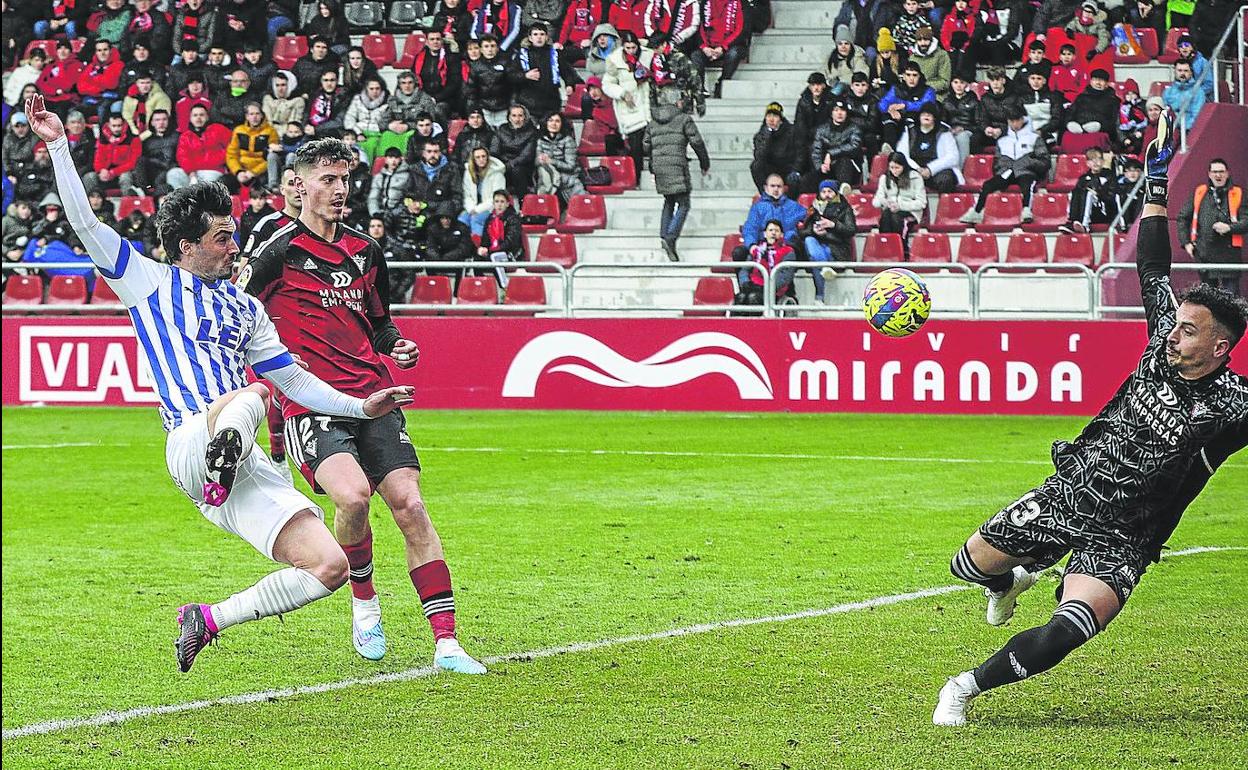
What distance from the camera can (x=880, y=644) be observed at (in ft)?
23.2

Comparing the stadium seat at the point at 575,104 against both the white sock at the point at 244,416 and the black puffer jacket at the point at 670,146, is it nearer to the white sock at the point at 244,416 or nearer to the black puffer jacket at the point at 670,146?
the black puffer jacket at the point at 670,146

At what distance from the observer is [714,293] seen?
1903cm

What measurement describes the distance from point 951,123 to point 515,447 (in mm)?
8737

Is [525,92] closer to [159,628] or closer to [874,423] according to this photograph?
[874,423]

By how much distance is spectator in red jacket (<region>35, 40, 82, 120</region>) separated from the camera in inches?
982

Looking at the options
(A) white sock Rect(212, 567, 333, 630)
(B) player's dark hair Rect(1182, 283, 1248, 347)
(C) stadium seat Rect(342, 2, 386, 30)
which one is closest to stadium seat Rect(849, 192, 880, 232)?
(C) stadium seat Rect(342, 2, 386, 30)

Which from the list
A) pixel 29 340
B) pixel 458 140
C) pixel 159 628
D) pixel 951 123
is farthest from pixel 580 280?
pixel 159 628

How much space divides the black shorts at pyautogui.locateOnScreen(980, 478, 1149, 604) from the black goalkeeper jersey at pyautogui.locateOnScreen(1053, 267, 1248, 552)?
3cm

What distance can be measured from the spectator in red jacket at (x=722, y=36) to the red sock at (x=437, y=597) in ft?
56.8

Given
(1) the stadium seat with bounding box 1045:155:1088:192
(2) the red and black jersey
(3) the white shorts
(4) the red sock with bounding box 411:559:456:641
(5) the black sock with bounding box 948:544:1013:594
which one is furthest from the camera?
(1) the stadium seat with bounding box 1045:155:1088:192

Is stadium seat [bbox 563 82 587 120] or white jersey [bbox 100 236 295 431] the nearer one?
white jersey [bbox 100 236 295 431]

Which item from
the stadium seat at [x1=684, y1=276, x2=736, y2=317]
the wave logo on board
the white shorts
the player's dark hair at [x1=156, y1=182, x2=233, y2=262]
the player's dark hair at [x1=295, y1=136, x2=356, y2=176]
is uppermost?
the player's dark hair at [x1=295, y1=136, x2=356, y2=176]

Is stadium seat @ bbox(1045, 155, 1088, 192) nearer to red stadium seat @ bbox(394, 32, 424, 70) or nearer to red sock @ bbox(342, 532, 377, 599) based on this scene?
red stadium seat @ bbox(394, 32, 424, 70)

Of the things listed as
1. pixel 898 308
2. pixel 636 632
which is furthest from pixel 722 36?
pixel 636 632
